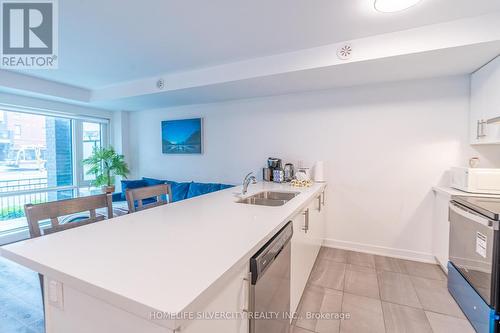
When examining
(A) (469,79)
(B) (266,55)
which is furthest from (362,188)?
(B) (266,55)

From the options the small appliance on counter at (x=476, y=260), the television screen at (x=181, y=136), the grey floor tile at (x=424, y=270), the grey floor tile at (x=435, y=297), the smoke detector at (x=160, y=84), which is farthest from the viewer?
the television screen at (x=181, y=136)

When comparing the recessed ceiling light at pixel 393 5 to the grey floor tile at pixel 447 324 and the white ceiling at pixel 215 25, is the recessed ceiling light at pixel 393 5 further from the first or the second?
the grey floor tile at pixel 447 324

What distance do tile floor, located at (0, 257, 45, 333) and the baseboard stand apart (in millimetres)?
3040

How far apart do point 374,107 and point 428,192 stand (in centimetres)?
118

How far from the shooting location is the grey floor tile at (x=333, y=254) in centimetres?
279

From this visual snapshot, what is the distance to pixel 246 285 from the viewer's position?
97 cm

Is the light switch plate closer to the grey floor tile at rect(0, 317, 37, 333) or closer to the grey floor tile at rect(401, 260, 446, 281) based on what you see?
the grey floor tile at rect(0, 317, 37, 333)

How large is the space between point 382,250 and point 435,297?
2.83 ft

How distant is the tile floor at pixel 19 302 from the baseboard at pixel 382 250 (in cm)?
A: 304

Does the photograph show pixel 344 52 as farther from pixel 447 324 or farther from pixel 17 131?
pixel 17 131

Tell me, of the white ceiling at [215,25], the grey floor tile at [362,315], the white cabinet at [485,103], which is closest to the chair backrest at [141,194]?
the white ceiling at [215,25]

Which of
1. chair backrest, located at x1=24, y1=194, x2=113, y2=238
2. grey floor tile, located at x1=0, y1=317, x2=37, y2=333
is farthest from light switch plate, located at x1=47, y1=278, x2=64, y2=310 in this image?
grey floor tile, located at x1=0, y1=317, x2=37, y2=333

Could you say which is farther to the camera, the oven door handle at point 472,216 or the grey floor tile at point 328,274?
the grey floor tile at point 328,274

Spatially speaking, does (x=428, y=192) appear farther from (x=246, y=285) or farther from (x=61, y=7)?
(x=61, y=7)
